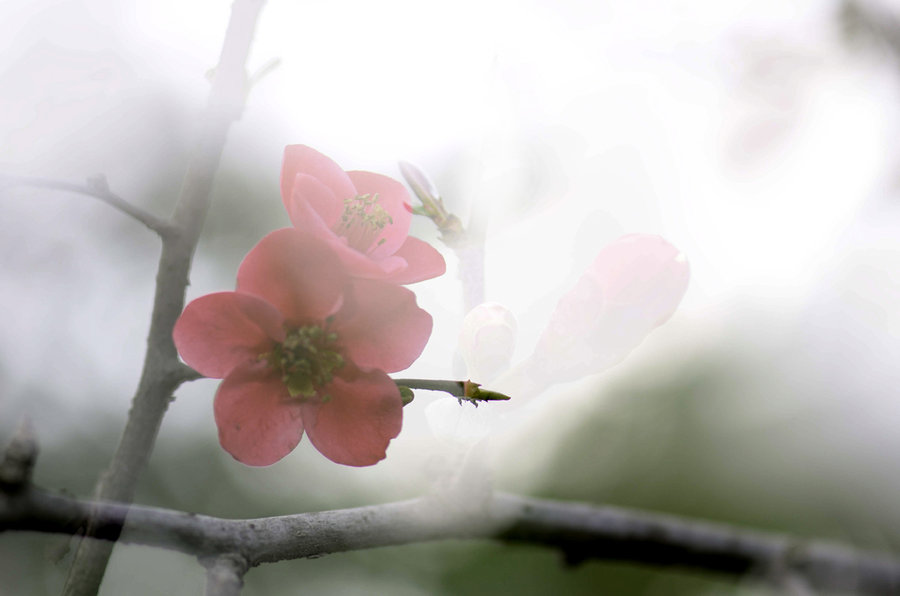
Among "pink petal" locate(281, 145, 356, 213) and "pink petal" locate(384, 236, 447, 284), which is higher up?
"pink petal" locate(281, 145, 356, 213)

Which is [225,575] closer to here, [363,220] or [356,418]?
[356,418]

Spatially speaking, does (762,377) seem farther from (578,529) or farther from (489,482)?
(489,482)

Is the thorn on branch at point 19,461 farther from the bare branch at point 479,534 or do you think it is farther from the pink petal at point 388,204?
the pink petal at point 388,204

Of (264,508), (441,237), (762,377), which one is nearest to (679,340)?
(762,377)

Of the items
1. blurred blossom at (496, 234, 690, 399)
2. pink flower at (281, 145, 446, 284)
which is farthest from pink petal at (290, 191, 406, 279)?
blurred blossom at (496, 234, 690, 399)

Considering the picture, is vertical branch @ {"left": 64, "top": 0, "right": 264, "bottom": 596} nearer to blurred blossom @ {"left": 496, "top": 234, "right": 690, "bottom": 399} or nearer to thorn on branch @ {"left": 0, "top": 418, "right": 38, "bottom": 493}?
thorn on branch @ {"left": 0, "top": 418, "right": 38, "bottom": 493}

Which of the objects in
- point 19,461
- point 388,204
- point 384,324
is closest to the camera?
point 19,461

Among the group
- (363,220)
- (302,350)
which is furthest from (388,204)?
(302,350)
